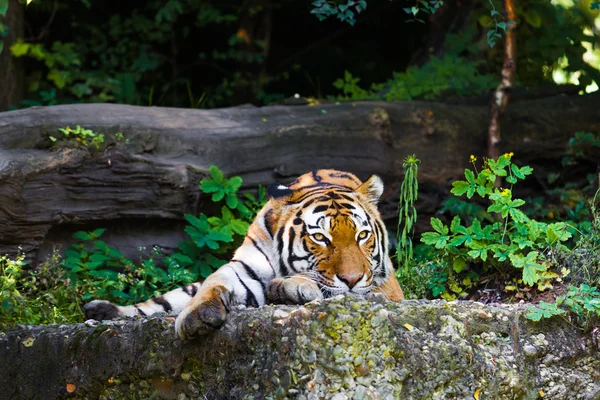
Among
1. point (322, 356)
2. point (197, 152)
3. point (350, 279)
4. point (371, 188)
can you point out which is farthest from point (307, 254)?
point (197, 152)

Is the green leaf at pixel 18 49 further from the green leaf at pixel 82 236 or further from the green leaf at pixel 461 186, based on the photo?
the green leaf at pixel 461 186

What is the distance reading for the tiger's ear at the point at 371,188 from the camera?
4789mm

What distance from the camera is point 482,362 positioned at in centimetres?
361

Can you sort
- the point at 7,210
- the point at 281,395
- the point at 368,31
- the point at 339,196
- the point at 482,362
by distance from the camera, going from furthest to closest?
Result: the point at 368,31 < the point at 7,210 < the point at 339,196 < the point at 482,362 < the point at 281,395

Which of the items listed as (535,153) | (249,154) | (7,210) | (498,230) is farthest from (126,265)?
(535,153)

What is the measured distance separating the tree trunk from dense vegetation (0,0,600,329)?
0.05 meters

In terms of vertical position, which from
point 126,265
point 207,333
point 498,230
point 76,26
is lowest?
point 126,265

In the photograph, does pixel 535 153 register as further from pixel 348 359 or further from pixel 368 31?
pixel 348 359

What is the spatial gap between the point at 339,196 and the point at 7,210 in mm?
2643

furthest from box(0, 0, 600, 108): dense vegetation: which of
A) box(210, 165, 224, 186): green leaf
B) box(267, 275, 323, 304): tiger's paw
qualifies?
box(267, 275, 323, 304): tiger's paw

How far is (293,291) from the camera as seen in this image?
4.04 meters

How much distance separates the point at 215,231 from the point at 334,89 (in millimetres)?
4531

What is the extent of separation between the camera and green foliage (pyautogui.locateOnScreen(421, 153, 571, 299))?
4398 millimetres

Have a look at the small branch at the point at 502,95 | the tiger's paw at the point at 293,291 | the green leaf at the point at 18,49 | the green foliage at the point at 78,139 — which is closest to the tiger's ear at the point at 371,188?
the tiger's paw at the point at 293,291
